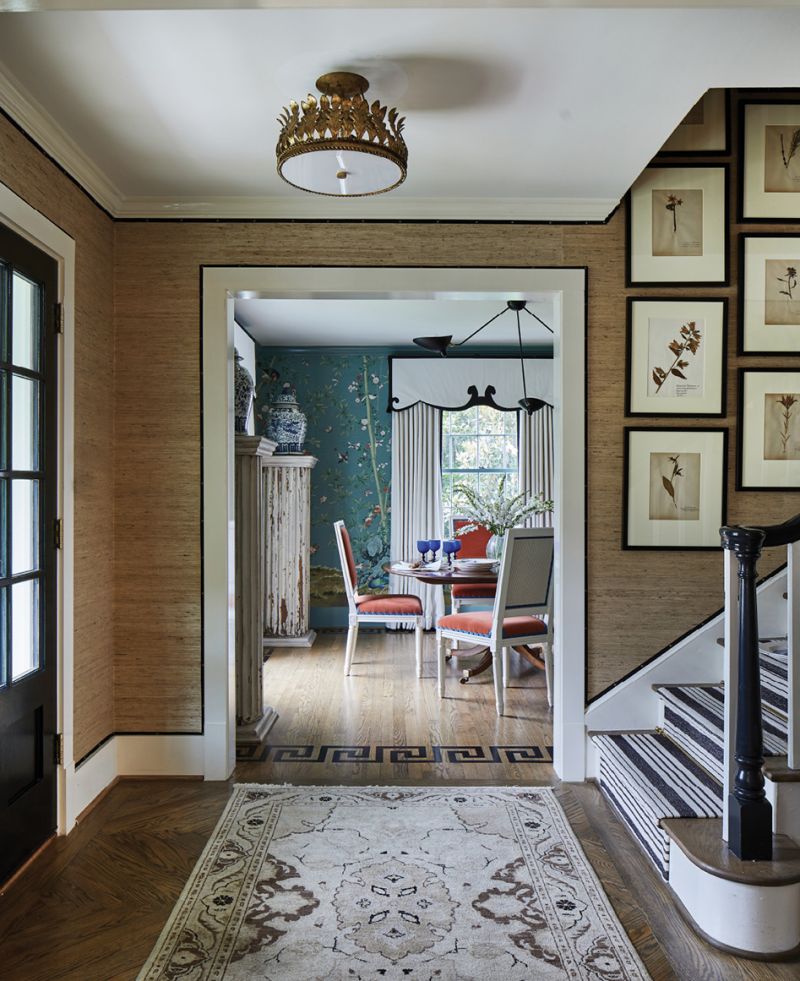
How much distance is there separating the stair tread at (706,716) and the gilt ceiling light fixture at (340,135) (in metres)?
2.25

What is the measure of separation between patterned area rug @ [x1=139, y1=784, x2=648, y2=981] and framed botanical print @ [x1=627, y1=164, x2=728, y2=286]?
7.64 feet

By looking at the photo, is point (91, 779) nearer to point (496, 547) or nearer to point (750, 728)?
point (750, 728)

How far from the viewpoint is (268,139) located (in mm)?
2881

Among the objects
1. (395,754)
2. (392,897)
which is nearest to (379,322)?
(395,754)

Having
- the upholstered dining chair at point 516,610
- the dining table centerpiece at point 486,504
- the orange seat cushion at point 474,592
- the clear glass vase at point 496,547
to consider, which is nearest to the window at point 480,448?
the dining table centerpiece at point 486,504

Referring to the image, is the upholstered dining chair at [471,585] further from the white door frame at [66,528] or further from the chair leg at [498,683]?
the white door frame at [66,528]

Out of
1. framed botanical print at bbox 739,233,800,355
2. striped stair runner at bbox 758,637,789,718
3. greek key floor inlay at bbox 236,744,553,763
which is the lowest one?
greek key floor inlay at bbox 236,744,553,763

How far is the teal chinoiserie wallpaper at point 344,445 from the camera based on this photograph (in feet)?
24.2

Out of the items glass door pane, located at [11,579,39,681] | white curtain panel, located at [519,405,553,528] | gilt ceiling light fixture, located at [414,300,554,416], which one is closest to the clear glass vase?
gilt ceiling light fixture, located at [414,300,554,416]

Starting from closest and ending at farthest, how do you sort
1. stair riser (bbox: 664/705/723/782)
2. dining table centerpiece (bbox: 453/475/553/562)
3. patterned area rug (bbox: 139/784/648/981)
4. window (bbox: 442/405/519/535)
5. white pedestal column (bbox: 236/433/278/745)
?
patterned area rug (bbox: 139/784/648/981) < stair riser (bbox: 664/705/723/782) < white pedestal column (bbox: 236/433/278/745) < dining table centerpiece (bbox: 453/475/553/562) < window (bbox: 442/405/519/535)

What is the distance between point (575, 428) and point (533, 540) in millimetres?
1274

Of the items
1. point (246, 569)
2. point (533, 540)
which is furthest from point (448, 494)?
point (246, 569)

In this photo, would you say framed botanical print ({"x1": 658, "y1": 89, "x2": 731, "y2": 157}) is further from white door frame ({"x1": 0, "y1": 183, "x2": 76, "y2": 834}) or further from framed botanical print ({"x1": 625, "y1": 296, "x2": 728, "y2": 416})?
white door frame ({"x1": 0, "y1": 183, "x2": 76, "y2": 834})

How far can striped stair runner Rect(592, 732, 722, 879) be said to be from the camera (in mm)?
2566
